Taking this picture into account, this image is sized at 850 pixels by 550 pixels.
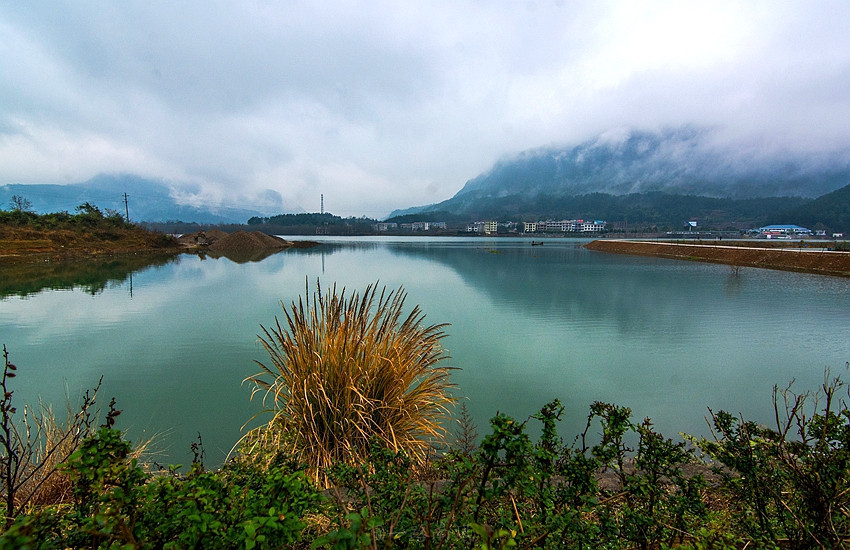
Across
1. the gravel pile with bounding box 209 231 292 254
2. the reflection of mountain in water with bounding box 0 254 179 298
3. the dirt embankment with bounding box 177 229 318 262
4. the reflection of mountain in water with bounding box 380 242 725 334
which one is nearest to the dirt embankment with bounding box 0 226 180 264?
the reflection of mountain in water with bounding box 0 254 179 298

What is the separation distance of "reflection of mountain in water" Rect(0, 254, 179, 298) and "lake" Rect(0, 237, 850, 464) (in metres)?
0.16

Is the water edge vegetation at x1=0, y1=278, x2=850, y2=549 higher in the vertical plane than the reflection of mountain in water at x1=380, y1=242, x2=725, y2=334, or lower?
higher

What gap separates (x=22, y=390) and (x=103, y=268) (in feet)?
69.2

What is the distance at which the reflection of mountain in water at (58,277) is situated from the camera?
15.1 m

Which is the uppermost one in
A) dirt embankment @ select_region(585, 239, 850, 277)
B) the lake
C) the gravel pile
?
the gravel pile

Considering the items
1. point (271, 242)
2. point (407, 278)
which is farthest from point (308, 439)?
point (271, 242)

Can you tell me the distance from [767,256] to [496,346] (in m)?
30.6

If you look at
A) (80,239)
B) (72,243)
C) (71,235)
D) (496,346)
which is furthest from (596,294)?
(71,235)

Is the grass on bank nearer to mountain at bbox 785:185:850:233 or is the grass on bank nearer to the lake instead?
the lake

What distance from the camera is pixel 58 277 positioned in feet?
59.6

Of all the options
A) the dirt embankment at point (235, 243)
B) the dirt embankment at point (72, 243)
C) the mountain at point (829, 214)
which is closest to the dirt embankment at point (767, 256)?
the dirt embankment at point (235, 243)

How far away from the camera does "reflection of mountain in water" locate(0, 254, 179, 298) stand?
1514cm

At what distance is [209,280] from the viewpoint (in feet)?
63.4

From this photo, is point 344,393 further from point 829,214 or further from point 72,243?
point 829,214
